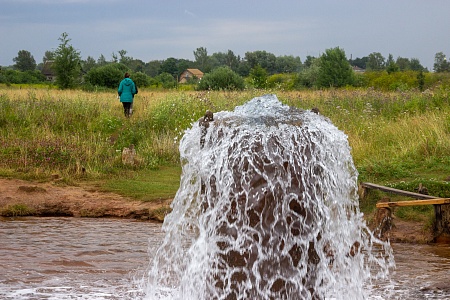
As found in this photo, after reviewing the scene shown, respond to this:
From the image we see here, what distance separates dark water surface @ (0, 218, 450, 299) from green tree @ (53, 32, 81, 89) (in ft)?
84.0

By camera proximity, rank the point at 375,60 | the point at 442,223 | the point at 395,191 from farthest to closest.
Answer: the point at 375,60, the point at 395,191, the point at 442,223

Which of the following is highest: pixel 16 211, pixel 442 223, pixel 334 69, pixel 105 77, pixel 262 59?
pixel 262 59

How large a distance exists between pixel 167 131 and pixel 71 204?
5.13m

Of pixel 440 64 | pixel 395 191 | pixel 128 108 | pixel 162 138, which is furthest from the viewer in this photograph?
pixel 440 64

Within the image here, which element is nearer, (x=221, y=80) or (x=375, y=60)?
(x=221, y=80)

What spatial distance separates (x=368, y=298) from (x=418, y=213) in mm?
3759

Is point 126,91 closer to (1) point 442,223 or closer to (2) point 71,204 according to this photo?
(2) point 71,204

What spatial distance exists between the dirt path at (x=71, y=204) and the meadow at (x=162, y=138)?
16.6 inches

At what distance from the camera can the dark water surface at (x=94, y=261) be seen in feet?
19.7

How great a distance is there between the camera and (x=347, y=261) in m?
5.23

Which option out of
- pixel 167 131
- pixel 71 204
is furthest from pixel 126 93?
pixel 71 204

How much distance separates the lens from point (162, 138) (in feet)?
48.6

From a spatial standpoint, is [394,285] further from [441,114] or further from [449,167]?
[441,114]

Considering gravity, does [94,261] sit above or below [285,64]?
below
